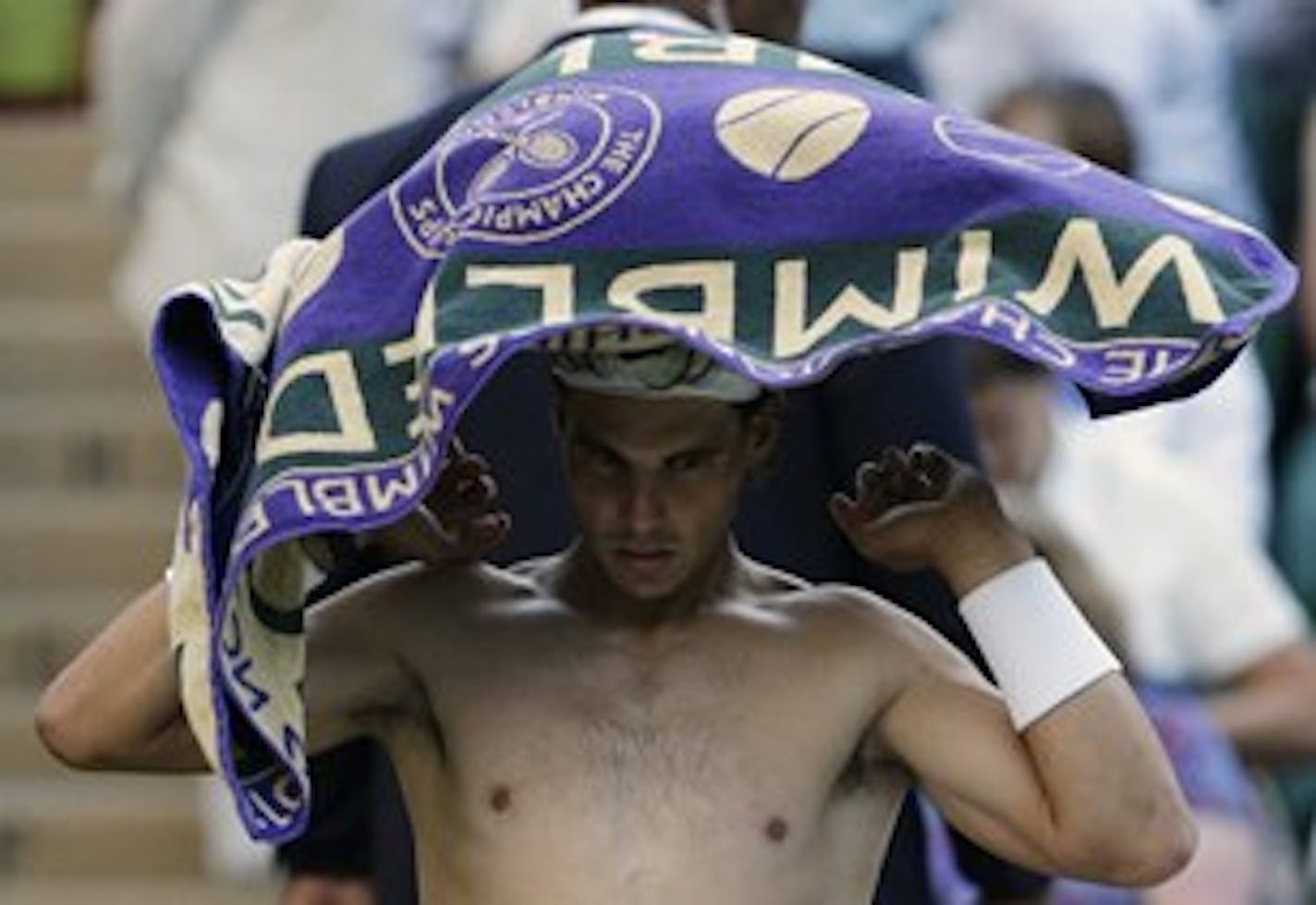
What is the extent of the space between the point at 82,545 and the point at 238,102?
1472mm

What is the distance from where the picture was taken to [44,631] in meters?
9.82

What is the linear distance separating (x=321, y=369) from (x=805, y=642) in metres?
0.57

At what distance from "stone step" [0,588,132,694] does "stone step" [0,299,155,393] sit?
537 mm

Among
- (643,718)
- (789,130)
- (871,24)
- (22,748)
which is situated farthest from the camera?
(22,748)

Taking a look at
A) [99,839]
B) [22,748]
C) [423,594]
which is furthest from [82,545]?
[423,594]

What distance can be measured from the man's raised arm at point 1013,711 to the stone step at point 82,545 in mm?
5117

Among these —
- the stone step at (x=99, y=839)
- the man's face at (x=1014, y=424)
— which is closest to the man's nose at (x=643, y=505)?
the man's face at (x=1014, y=424)

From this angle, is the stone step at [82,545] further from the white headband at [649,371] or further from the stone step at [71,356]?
the white headband at [649,371]

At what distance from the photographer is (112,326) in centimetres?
1037

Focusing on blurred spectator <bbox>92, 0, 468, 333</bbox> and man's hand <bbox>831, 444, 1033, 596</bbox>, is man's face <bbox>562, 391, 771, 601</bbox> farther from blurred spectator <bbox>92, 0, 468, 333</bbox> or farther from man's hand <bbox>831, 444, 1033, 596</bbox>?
blurred spectator <bbox>92, 0, 468, 333</bbox>

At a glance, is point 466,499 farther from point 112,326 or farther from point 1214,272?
point 112,326

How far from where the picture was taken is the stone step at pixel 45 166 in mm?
10742

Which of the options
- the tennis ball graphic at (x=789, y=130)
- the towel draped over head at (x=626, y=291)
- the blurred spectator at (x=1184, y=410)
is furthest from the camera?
the blurred spectator at (x=1184, y=410)

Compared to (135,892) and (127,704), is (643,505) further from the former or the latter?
(135,892)
